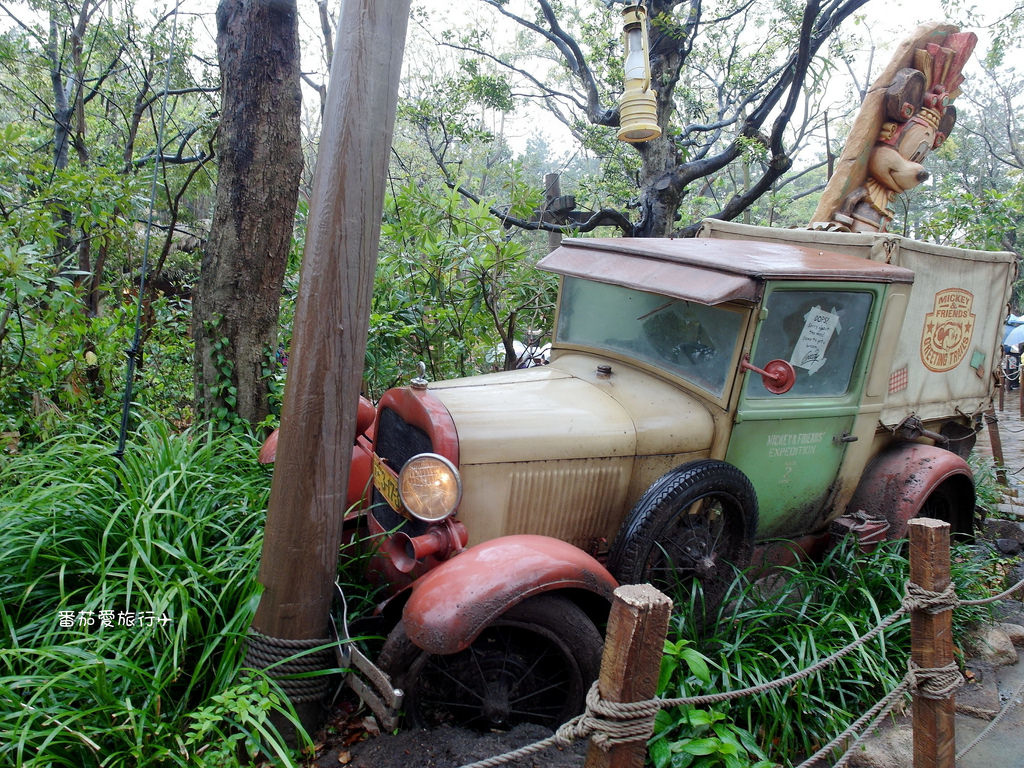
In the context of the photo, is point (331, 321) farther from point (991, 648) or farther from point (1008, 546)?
point (1008, 546)

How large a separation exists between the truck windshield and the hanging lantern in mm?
1513

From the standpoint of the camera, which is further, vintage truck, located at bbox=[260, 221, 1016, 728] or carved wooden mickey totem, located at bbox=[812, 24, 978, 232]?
carved wooden mickey totem, located at bbox=[812, 24, 978, 232]

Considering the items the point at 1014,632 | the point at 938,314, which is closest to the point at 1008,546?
the point at 1014,632

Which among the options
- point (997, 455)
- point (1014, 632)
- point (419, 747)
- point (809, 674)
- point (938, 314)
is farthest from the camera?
point (997, 455)

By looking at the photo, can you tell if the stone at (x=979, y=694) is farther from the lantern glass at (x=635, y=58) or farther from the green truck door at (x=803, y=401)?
the lantern glass at (x=635, y=58)

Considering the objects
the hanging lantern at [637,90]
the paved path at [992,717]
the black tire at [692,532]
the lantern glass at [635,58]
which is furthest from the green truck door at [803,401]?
the lantern glass at [635,58]

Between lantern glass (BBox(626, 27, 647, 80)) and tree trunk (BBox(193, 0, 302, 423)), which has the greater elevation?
lantern glass (BBox(626, 27, 647, 80))

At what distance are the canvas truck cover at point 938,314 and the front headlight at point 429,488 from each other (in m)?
2.55

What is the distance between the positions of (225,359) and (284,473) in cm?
213

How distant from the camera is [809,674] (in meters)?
2.25

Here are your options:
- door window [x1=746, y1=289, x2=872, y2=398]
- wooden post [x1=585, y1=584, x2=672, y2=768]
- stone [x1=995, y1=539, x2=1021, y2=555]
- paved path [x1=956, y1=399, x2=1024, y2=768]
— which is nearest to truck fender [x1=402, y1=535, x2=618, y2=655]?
wooden post [x1=585, y1=584, x2=672, y2=768]

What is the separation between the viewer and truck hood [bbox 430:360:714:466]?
113 inches

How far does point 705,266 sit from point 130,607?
9.30 feet

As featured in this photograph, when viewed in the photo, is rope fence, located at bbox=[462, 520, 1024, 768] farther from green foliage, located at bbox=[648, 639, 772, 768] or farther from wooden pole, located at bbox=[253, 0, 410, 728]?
wooden pole, located at bbox=[253, 0, 410, 728]
